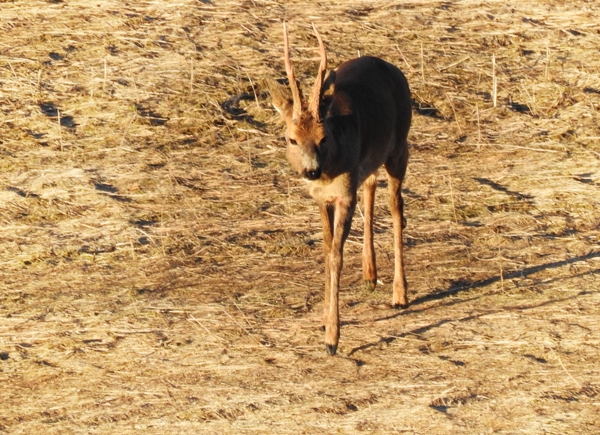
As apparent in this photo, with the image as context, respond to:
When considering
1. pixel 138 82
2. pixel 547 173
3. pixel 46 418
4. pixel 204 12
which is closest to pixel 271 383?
pixel 46 418

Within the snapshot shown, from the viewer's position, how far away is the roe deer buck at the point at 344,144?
862cm

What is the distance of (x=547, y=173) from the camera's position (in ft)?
41.8

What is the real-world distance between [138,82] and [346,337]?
20.3 feet

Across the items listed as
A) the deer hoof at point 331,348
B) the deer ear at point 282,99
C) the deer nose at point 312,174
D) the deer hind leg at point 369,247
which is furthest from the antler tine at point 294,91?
the deer hind leg at point 369,247

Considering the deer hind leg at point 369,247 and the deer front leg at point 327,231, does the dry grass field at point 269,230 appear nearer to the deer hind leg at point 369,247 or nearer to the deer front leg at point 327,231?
the deer hind leg at point 369,247

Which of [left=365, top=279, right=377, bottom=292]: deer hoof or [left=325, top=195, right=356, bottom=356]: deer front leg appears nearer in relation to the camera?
[left=325, top=195, right=356, bottom=356]: deer front leg

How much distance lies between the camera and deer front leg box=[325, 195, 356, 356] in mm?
8922

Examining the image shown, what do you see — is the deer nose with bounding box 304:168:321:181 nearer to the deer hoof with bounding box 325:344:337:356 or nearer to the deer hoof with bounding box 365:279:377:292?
the deer hoof with bounding box 325:344:337:356

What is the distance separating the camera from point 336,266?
9.12 metres

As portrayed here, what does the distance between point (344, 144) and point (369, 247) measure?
4.47 ft

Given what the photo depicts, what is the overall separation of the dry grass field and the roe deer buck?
Result: 0.50 m

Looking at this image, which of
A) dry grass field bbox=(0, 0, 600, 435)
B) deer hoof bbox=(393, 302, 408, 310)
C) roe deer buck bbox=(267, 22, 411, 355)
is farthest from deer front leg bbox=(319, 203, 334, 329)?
deer hoof bbox=(393, 302, 408, 310)

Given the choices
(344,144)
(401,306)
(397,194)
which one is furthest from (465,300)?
(344,144)

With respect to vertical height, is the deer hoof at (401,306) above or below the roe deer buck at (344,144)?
below
